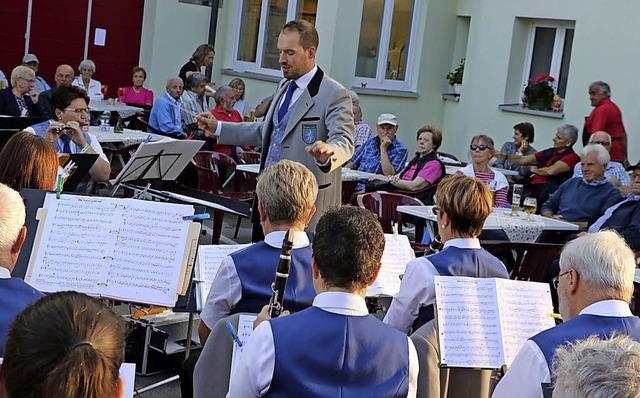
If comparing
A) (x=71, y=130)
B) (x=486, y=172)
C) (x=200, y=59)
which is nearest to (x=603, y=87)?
(x=486, y=172)

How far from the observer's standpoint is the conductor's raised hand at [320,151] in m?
4.79

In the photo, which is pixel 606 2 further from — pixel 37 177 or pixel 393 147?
pixel 37 177

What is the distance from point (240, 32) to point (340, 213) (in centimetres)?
→ 1227

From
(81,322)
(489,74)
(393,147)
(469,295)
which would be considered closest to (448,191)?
(469,295)

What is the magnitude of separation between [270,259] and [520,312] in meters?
0.92

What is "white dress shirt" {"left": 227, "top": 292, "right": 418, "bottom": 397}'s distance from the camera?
2.56 meters

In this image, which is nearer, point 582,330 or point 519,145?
point 582,330

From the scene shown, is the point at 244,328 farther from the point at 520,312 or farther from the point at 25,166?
the point at 25,166

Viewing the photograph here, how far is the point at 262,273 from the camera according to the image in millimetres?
3533

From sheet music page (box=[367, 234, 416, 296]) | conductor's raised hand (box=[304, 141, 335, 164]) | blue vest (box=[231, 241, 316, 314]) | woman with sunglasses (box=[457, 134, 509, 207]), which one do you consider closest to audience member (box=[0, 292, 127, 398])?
blue vest (box=[231, 241, 316, 314])

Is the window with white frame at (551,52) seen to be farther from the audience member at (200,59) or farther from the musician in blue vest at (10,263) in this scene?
the musician in blue vest at (10,263)

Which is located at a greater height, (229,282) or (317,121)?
(317,121)

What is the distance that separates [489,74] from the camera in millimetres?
13188

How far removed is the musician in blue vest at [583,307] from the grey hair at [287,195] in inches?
39.1
